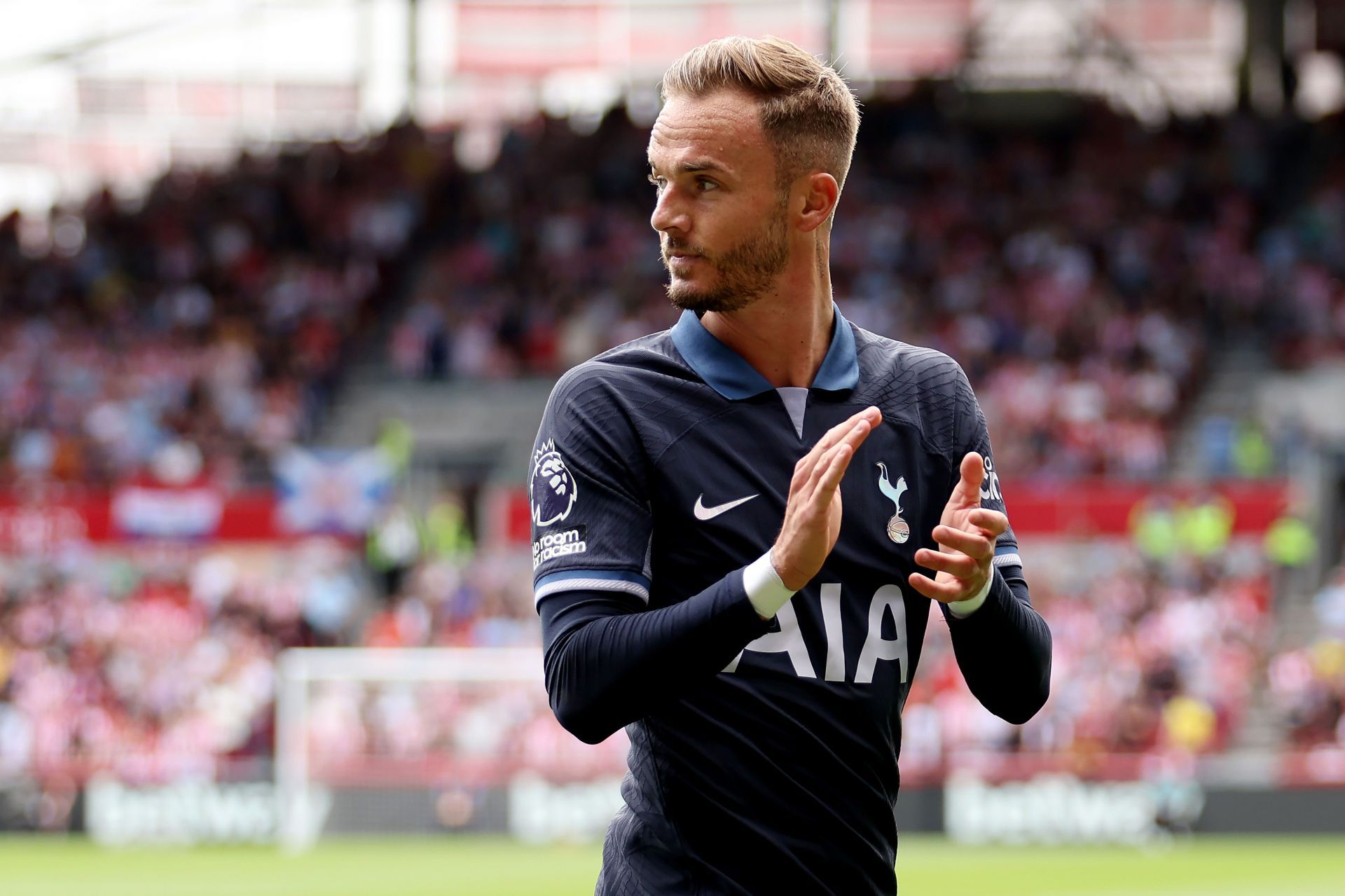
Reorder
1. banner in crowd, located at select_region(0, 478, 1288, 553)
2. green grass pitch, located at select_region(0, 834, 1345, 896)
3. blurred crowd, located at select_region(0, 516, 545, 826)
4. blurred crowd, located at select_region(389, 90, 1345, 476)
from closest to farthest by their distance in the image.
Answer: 1. green grass pitch, located at select_region(0, 834, 1345, 896)
2. blurred crowd, located at select_region(0, 516, 545, 826)
3. banner in crowd, located at select_region(0, 478, 1288, 553)
4. blurred crowd, located at select_region(389, 90, 1345, 476)

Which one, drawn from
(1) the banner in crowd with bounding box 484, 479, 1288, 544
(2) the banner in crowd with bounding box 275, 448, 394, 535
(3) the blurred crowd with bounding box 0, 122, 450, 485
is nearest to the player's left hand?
(1) the banner in crowd with bounding box 484, 479, 1288, 544

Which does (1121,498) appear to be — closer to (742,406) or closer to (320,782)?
(320,782)

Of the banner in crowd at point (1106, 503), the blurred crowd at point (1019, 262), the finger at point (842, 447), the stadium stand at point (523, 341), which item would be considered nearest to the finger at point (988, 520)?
the finger at point (842, 447)

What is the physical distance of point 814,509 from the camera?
7.68 ft

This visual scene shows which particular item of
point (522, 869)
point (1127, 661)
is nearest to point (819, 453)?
point (522, 869)

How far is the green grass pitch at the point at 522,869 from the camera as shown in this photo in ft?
44.8

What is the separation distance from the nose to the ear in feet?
0.58

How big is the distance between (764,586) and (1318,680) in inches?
628

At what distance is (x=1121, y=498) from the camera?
18453 mm

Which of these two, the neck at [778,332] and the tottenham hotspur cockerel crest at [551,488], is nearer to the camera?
the tottenham hotspur cockerel crest at [551,488]

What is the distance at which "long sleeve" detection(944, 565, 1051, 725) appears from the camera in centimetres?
265

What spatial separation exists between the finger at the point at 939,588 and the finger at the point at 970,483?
116mm

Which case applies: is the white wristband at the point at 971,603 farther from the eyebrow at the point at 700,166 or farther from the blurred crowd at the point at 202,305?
the blurred crowd at the point at 202,305

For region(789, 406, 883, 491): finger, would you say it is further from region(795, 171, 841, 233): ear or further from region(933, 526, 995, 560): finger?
region(795, 171, 841, 233): ear
